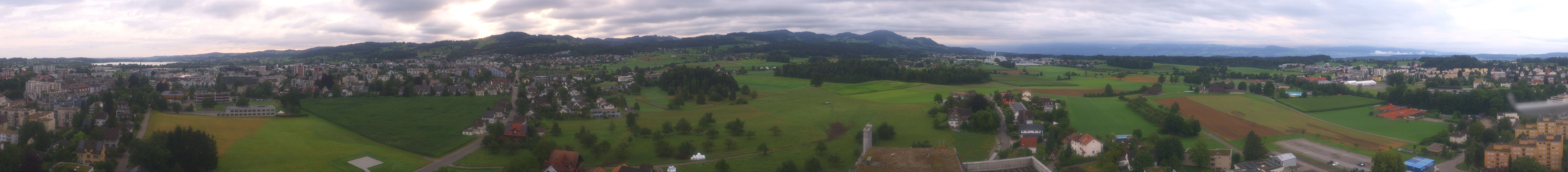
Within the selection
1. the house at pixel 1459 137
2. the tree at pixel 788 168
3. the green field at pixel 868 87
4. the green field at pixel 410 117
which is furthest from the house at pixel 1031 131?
the green field at pixel 868 87

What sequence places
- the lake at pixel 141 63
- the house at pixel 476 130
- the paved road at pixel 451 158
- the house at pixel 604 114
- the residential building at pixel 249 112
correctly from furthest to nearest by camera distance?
the lake at pixel 141 63 → the house at pixel 604 114 → the residential building at pixel 249 112 → the house at pixel 476 130 → the paved road at pixel 451 158

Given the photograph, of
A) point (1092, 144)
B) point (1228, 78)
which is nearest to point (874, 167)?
point (1092, 144)

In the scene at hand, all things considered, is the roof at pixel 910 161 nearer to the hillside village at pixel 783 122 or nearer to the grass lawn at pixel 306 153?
the hillside village at pixel 783 122

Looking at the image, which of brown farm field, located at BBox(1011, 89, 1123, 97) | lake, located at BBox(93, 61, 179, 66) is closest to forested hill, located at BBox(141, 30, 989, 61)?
lake, located at BBox(93, 61, 179, 66)

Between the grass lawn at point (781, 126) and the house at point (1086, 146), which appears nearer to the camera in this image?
the house at point (1086, 146)

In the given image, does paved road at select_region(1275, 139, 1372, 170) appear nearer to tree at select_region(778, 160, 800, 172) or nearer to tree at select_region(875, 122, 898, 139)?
tree at select_region(875, 122, 898, 139)

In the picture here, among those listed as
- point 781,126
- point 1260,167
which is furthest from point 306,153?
point 1260,167
